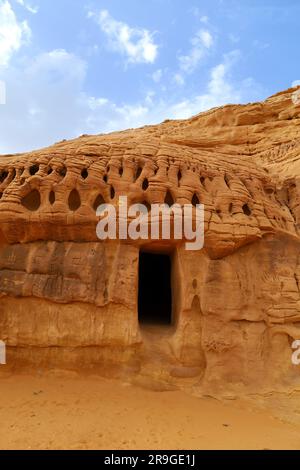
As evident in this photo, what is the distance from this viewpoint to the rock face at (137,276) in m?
6.59

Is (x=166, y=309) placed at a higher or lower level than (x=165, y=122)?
lower

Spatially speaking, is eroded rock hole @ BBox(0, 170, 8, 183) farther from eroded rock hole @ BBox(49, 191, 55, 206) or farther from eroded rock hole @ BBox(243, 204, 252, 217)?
eroded rock hole @ BBox(243, 204, 252, 217)

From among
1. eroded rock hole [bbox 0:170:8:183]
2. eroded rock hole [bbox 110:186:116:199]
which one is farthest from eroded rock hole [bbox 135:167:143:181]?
eroded rock hole [bbox 0:170:8:183]

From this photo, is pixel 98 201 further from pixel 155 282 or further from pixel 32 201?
pixel 155 282

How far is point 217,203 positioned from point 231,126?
6.44 metres

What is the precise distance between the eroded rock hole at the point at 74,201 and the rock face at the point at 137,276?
0.09 feet

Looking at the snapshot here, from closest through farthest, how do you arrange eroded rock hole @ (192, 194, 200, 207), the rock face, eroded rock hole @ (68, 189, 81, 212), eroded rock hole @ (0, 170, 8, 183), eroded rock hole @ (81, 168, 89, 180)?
the rock face → eroded rock hole @ (68, 189, 81, 212) → eroded rock hole @ (81, 168, 89, 180) → eroded rock hole @ (192, 194, 200, 207) → eroded rock hole @ (0, 170, 8, 183)

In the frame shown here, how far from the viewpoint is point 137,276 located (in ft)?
23.2

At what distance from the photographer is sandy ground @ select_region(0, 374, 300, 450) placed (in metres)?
4.86

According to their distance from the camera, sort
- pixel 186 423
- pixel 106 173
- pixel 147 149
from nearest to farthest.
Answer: pixel 186 423 → pixel 106 173 → pixel 147 149

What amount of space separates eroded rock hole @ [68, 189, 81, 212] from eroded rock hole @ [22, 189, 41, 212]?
2.45 ft

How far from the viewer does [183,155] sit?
8266mm

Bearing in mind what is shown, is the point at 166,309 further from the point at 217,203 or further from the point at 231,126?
the point at 231,126
